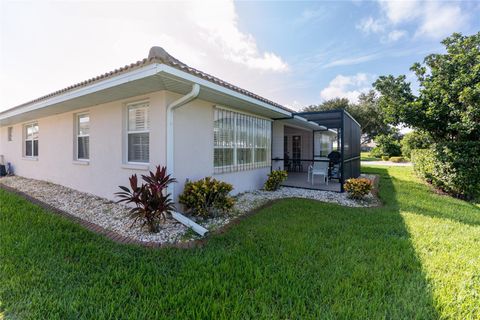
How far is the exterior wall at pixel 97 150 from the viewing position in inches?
206

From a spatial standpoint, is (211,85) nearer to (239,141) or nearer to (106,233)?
(239,141)

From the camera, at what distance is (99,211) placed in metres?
5.54

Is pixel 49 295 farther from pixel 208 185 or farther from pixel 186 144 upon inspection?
pixel 186 144

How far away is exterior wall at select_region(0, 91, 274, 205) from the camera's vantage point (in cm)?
527

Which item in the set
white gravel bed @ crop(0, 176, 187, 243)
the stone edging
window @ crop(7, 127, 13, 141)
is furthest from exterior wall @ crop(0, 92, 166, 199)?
window @ crop(7, 127, 13, 141)

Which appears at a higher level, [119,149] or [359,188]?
[119,149]

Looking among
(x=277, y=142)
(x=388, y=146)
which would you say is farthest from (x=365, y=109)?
(x=277, y=142)

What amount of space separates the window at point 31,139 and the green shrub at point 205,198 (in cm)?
963

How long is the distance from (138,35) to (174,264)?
21.8 feet

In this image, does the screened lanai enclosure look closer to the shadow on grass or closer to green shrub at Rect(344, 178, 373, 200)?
green shrub at Rect(344, 178, 373, 200)

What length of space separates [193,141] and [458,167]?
9.84m

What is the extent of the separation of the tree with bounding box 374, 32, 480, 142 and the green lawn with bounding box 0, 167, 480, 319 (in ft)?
16.8

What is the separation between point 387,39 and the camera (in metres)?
9.83

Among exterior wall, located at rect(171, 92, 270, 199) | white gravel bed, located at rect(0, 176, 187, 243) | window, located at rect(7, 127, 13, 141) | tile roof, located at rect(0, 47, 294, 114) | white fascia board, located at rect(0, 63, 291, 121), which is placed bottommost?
white gravel bed, located at rect(0, 176, 187, 243)
